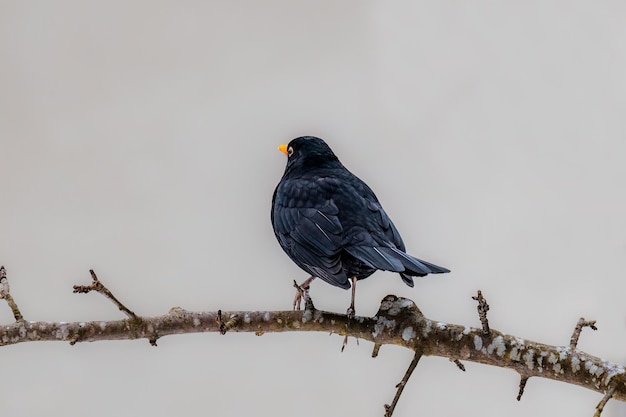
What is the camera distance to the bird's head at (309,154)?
7.91ft

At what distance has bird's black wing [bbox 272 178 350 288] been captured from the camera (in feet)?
6.07

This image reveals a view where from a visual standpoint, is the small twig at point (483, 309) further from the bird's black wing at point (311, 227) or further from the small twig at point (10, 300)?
the small twig at point (10, 300)

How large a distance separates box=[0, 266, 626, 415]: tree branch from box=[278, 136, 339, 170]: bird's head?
782mm

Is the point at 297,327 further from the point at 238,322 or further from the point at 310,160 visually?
the point at 310,160

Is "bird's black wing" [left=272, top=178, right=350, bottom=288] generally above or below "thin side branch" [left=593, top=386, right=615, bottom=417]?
above

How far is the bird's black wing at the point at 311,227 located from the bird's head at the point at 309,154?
0.51 ft

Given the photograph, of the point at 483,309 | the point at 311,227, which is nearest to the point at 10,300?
the point at 311,227

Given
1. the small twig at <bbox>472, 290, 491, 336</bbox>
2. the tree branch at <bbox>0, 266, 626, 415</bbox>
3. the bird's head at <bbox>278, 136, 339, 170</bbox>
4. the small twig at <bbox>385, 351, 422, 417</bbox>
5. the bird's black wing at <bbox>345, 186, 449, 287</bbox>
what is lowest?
the small twig at <bbox>385, 351, 422, 417</bbox>

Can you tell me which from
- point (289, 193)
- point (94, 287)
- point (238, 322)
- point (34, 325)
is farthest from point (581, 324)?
point (34, 325)

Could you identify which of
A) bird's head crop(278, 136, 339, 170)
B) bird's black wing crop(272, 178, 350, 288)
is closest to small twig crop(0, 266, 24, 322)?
bird's black wing crop(272, 178, 350, 288)

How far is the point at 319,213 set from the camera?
2031 mm

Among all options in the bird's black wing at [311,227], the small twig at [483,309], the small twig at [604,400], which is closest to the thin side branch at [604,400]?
the small twig at [604,400]

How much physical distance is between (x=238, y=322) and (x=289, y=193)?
597mm

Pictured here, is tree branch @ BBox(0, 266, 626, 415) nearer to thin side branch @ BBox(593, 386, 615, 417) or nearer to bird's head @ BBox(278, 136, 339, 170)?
thin side branch @ BBox(593, 386, 615, 417)
